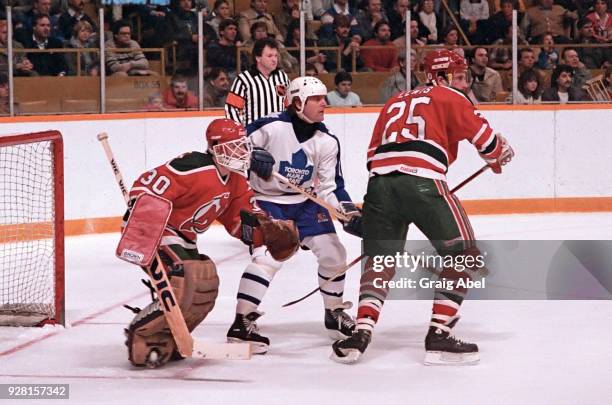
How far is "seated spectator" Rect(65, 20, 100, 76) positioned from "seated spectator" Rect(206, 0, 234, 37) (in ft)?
2.82

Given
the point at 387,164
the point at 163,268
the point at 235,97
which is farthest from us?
the point at 235,97

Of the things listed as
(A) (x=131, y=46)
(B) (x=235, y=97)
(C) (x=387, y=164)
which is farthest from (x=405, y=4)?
(C) (x=387, y=164)

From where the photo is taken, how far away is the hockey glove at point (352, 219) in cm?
498

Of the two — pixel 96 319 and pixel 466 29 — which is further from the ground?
pixel 466 29

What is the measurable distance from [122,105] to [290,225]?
3715 millimetres

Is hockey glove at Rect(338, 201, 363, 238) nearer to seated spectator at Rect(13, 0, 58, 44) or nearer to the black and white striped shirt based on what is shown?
the black and white striped shirt

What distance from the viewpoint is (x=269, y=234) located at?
4.70 metres

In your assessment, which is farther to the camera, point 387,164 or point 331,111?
point 331,111

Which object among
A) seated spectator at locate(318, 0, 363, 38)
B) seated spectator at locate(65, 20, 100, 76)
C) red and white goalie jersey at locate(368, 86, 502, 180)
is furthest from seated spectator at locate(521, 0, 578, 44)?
red and white goalie jersey at locate(368, 86, 502, 180)

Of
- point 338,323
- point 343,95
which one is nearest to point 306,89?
point 338,323

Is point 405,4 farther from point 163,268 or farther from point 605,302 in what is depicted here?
point 163,268

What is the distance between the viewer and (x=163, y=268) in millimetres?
4445

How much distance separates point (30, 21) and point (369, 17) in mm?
2616

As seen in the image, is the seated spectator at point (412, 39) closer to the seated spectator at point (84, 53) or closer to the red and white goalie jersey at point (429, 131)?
the seated spectator at point (84, 53)
